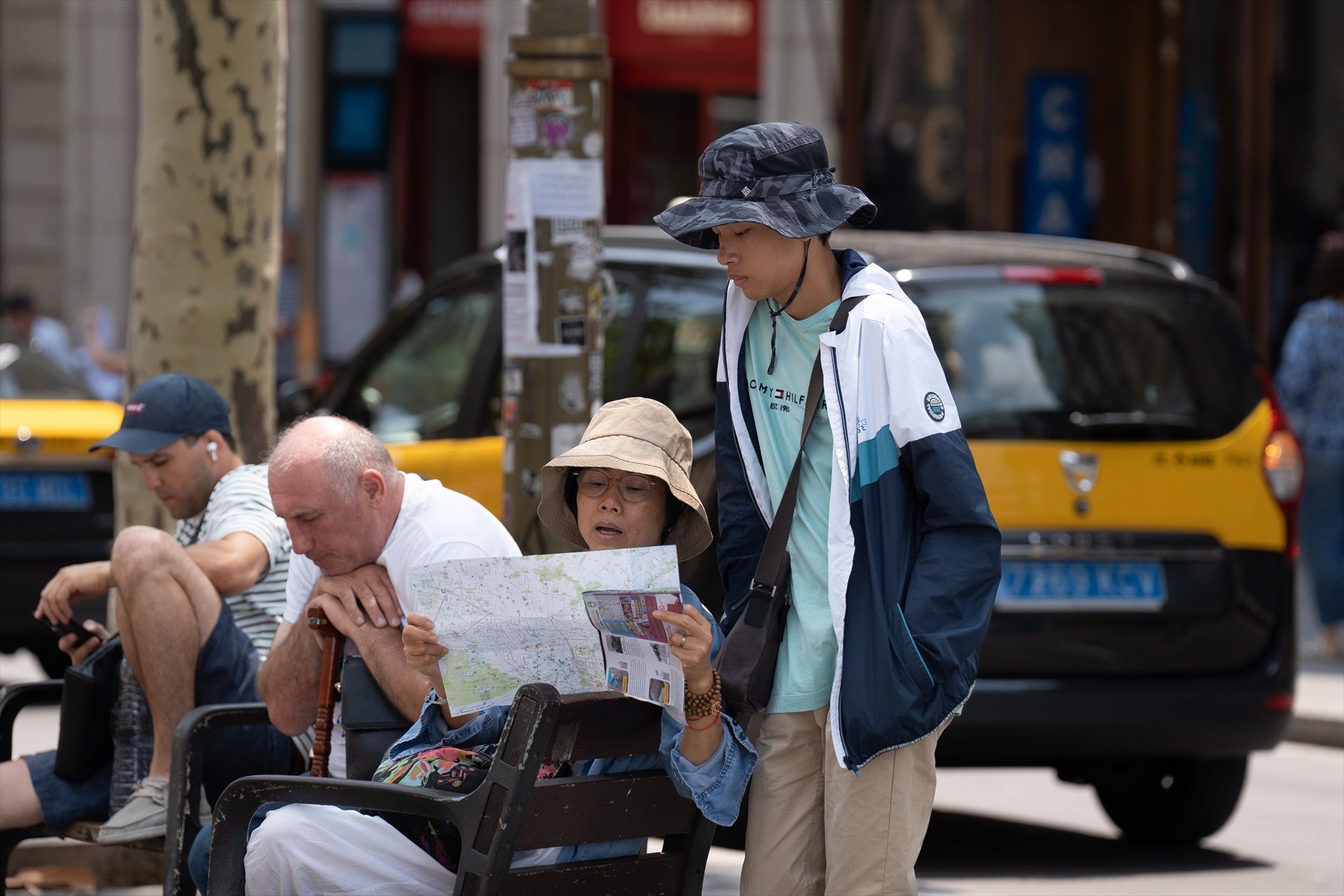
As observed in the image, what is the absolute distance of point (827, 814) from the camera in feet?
11.5

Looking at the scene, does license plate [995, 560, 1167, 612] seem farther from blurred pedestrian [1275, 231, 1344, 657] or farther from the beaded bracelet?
blurred pedestrian [1275, 231, 1344, 657]

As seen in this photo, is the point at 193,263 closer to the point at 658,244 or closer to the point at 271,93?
the point at 271,93

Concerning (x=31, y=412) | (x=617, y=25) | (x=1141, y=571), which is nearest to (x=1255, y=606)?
(x=1141, y=571)

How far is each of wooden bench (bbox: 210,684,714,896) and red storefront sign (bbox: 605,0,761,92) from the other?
16192 mm

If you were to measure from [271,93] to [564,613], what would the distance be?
10.6ft

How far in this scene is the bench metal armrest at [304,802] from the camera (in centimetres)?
340

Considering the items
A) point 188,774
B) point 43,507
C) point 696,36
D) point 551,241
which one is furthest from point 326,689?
point 696,36

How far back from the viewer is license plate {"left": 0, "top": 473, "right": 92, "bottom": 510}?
8.58m

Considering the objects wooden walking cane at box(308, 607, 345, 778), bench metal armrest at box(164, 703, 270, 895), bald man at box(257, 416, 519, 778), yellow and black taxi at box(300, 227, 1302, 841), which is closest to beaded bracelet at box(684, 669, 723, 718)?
bald man at box(257, 416, 519, 778)

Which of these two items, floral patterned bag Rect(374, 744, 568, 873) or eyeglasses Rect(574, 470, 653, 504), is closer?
floral patterned bag Rect(374, 744, 568, 873)

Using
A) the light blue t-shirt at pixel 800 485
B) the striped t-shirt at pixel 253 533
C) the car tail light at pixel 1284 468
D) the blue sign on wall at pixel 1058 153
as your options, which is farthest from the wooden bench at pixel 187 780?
the blue sign on wall at pixel 1058 153

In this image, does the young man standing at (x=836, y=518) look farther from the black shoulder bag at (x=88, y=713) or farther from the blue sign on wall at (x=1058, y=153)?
the blue sign on wall at (x=1058, y=153)

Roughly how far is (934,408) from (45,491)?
5975mm

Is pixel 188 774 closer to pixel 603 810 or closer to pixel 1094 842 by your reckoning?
pixel 603 810
